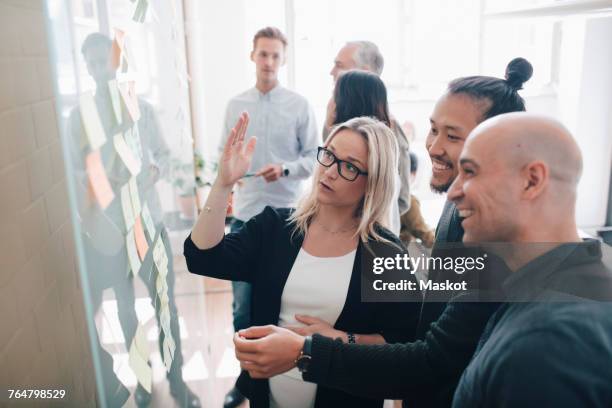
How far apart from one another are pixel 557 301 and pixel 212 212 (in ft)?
3.26

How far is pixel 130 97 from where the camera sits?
3.20 ft

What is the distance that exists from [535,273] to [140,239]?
748 millimetres

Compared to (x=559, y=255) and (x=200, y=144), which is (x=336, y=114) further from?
(x=200, y=144)

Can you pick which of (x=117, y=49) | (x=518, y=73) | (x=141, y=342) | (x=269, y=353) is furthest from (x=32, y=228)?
(x=518, y=73)

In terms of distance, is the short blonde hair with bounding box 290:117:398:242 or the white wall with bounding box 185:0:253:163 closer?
the short blonde hair with bounding box 290:117:398:242

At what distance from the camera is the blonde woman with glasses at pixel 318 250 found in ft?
4.68

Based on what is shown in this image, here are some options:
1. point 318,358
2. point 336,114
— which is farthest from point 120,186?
point 336,114

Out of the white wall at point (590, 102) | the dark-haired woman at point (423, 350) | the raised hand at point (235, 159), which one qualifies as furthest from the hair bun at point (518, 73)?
the white wall at point (590, 102)

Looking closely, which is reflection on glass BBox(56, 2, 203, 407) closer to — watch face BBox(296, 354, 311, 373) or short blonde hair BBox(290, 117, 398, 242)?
watch face BBox(296, 354, 311, 373)

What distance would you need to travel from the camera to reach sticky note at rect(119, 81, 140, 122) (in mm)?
921

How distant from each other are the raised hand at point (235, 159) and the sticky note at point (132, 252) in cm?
53

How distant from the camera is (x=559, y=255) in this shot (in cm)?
74

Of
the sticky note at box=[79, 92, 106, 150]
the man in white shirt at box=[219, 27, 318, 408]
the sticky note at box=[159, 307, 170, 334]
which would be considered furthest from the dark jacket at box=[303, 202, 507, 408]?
the man in white shirt at box=[219, 27, 318, 408]

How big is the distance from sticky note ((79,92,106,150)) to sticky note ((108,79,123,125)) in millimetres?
100
